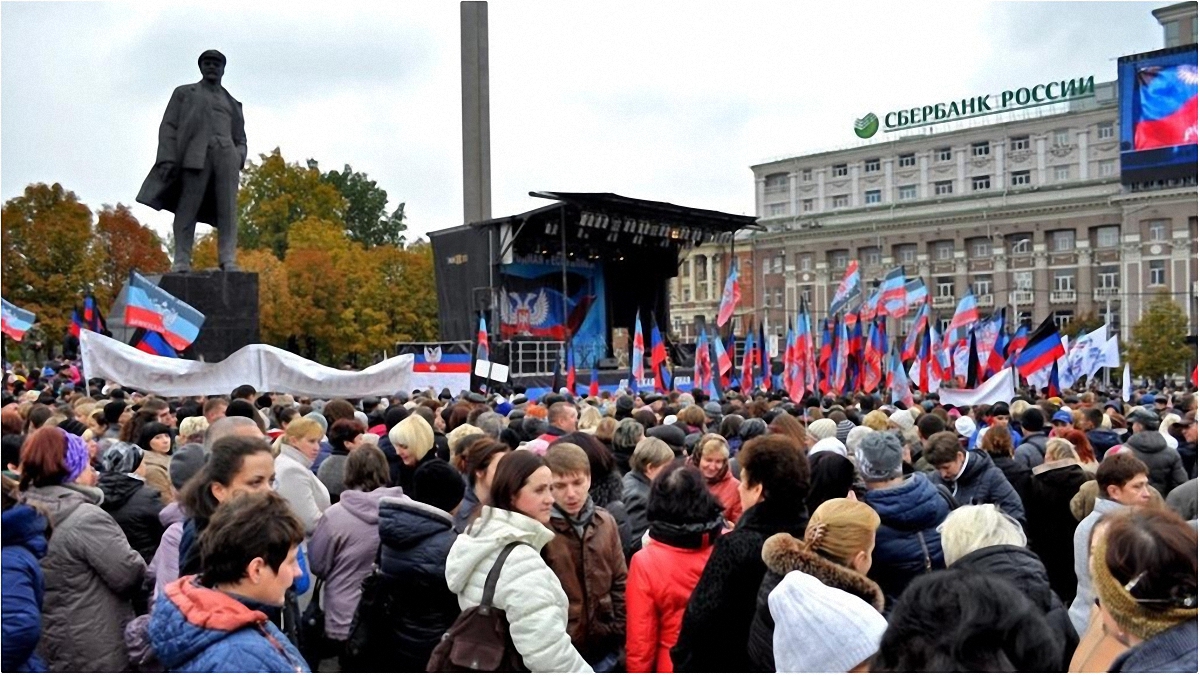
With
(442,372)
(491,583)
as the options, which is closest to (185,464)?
(491,583)

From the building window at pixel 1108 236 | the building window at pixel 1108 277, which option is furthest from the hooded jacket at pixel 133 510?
the building window at pixel 1108 236

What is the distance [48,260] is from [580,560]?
35.0 meters

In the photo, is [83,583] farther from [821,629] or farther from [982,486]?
[982,486]

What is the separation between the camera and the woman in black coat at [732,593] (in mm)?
3537

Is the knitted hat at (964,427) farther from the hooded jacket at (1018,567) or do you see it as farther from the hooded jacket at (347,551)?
the hooded jacket at (347,551)

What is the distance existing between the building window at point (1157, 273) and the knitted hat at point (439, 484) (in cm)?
6196

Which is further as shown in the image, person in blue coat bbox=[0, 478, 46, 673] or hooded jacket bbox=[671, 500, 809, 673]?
hooded jacket bbox=[671, 500, 809, 673]

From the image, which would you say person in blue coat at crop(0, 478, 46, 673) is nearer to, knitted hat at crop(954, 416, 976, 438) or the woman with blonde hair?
the woman with blonde hair

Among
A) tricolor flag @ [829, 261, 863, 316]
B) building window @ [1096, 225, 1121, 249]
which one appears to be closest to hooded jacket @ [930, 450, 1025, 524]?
tricolor flag @ [829, 261, 863, 316]

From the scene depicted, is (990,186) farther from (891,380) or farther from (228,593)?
Result: (228,593)

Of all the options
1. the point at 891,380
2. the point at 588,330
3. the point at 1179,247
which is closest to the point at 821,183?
the point at 1179,247

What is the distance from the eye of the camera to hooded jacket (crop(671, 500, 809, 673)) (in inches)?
139

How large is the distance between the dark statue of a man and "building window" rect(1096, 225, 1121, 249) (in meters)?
58.1

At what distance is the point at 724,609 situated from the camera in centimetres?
353
